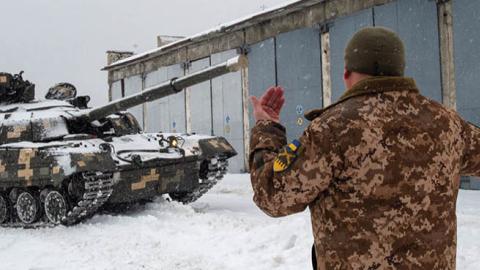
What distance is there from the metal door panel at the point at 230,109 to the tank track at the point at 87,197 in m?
9.24

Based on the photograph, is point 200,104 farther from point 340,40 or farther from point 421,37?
point 421,37

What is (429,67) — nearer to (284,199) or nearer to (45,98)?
(45,98)

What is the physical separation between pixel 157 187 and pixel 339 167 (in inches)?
306

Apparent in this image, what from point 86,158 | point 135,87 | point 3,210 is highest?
point 135,87

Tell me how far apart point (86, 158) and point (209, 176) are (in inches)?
110

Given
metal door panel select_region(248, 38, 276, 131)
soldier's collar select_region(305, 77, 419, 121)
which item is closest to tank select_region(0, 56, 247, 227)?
soldier's collar select_region(305, 77, 419, 121)

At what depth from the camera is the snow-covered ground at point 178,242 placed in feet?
18.4

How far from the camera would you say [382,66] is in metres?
1.97

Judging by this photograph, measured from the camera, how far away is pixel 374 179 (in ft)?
6.11

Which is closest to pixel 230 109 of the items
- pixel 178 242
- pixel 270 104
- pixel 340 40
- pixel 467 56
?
pixel 340 40

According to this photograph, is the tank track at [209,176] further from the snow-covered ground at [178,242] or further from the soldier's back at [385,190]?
the soldier's back at [385,190]

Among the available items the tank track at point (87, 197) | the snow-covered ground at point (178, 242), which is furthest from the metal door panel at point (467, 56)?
the tank track at point (87, 197)

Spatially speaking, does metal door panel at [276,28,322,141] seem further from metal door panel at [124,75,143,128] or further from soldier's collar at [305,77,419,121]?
soldier's collar at [305,77,419,121]

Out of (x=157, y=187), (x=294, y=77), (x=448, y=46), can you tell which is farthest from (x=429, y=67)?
(x=157, y=187)
